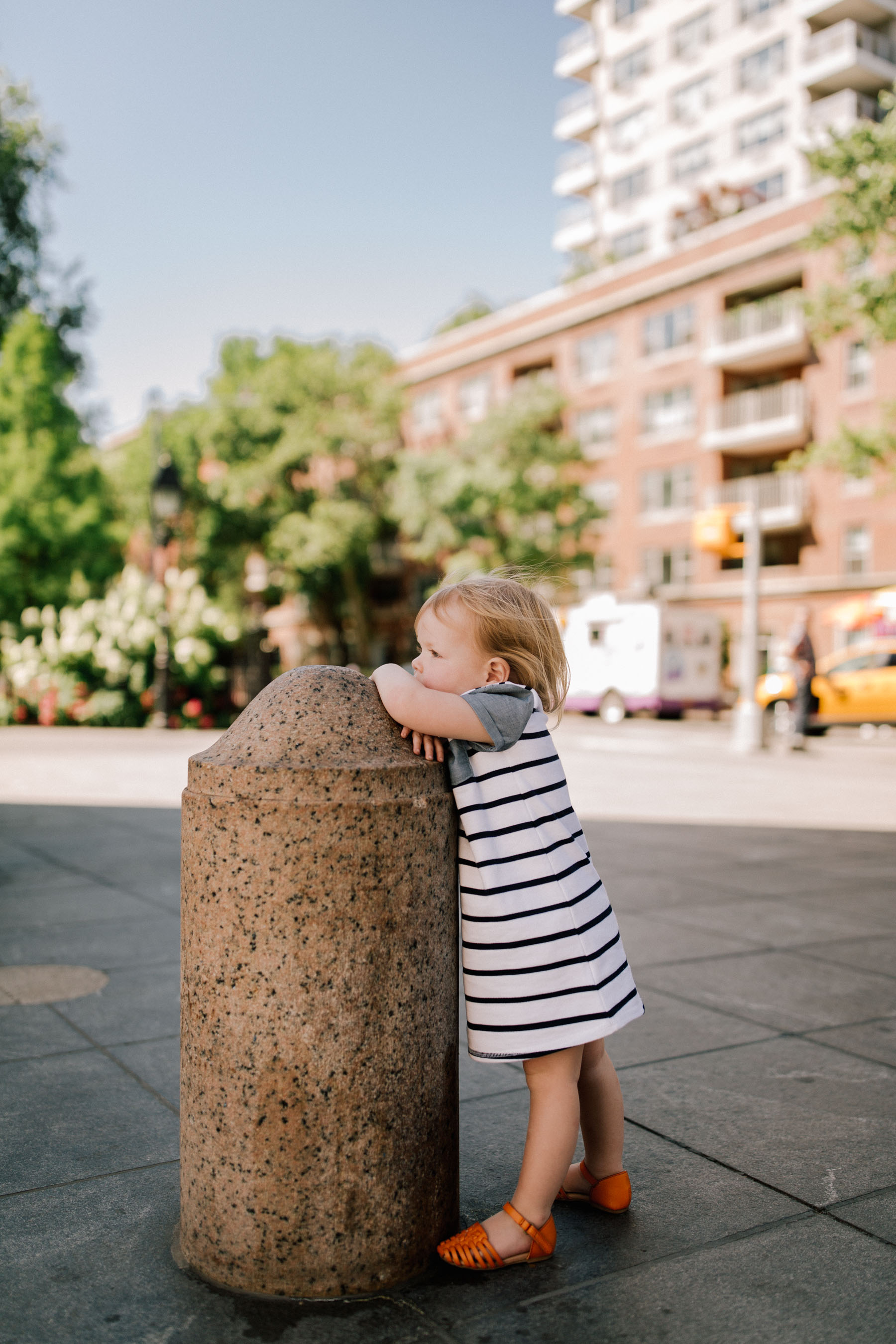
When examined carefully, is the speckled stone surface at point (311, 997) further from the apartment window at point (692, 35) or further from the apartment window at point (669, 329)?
the apartment window at point (692, 35)

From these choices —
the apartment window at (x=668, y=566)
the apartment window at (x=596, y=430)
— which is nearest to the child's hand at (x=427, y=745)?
the apartment window at (x=668, y=566)

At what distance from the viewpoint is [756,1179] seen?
264 cm

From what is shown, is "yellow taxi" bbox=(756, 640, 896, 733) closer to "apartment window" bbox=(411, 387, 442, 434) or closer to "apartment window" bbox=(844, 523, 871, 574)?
"apartment window" bbox=(844, 523, 871, 574)

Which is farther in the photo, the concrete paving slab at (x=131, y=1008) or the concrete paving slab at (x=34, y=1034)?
the concrete paving slab at (x=131, y=1008)

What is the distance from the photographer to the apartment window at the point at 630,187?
184 feet

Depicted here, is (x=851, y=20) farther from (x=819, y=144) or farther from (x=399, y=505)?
(x=819, y=144)

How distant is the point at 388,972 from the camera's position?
7.08 feet

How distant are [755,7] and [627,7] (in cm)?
912

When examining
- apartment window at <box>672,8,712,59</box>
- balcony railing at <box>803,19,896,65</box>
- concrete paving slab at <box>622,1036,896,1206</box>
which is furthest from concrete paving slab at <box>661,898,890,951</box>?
apartment window at <box>672,8,712,59</box>

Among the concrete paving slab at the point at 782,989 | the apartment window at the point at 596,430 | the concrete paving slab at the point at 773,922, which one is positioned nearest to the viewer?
the concrete paving slab at the point at 782,989

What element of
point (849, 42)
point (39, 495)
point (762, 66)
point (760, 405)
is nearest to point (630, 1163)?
point (39, 495)

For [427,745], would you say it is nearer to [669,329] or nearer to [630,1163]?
[630,1163]

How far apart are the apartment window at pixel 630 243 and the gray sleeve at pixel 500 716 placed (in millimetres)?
57758

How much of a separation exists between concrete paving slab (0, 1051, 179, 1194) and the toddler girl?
3.11 feet
